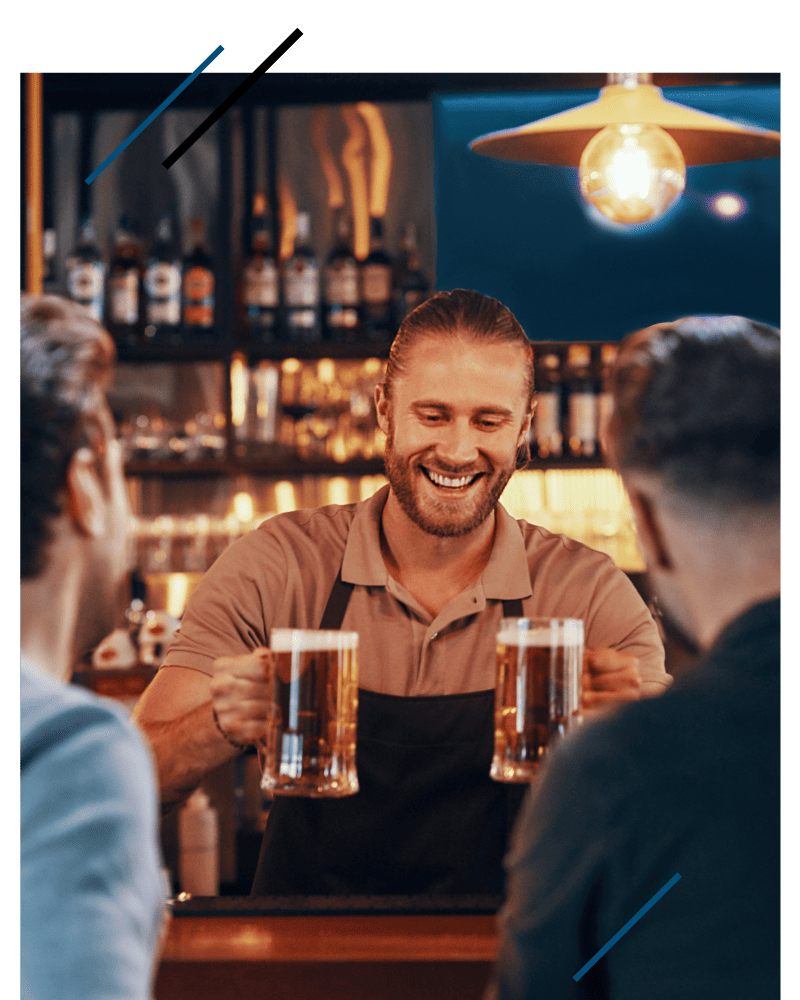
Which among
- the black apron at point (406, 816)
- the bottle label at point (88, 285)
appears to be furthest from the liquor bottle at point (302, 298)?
the black apron at point (406, 816)

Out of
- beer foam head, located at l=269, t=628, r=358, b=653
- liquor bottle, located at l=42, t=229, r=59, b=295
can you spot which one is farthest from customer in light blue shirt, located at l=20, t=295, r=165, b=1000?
liquor bottle, located at l=42, t=229, r=59, b=295

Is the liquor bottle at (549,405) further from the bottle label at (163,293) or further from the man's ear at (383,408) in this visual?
the man's ear at (383,408)

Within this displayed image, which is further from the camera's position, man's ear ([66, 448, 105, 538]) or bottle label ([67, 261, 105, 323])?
bottle label ([67, 261, 105, 323])

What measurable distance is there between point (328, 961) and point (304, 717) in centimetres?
24

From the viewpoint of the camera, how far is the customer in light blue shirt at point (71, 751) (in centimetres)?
69

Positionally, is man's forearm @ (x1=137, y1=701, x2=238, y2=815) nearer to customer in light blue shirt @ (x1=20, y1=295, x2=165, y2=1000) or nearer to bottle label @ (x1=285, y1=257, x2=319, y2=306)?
customer in light blue shirt @ (x1=20, y1=295, x2=165, y2=1000)

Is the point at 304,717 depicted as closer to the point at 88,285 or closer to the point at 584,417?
the point at 584,417

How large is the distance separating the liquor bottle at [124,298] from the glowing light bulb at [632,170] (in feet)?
6.38

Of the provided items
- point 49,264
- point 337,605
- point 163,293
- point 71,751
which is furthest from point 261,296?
point 71,751

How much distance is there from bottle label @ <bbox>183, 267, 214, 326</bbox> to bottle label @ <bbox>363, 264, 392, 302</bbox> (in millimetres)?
482

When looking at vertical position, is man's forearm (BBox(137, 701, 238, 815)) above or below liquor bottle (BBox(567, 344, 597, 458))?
below

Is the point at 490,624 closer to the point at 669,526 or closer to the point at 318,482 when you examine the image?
the point at 669,526

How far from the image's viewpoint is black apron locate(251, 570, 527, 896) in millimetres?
1468
